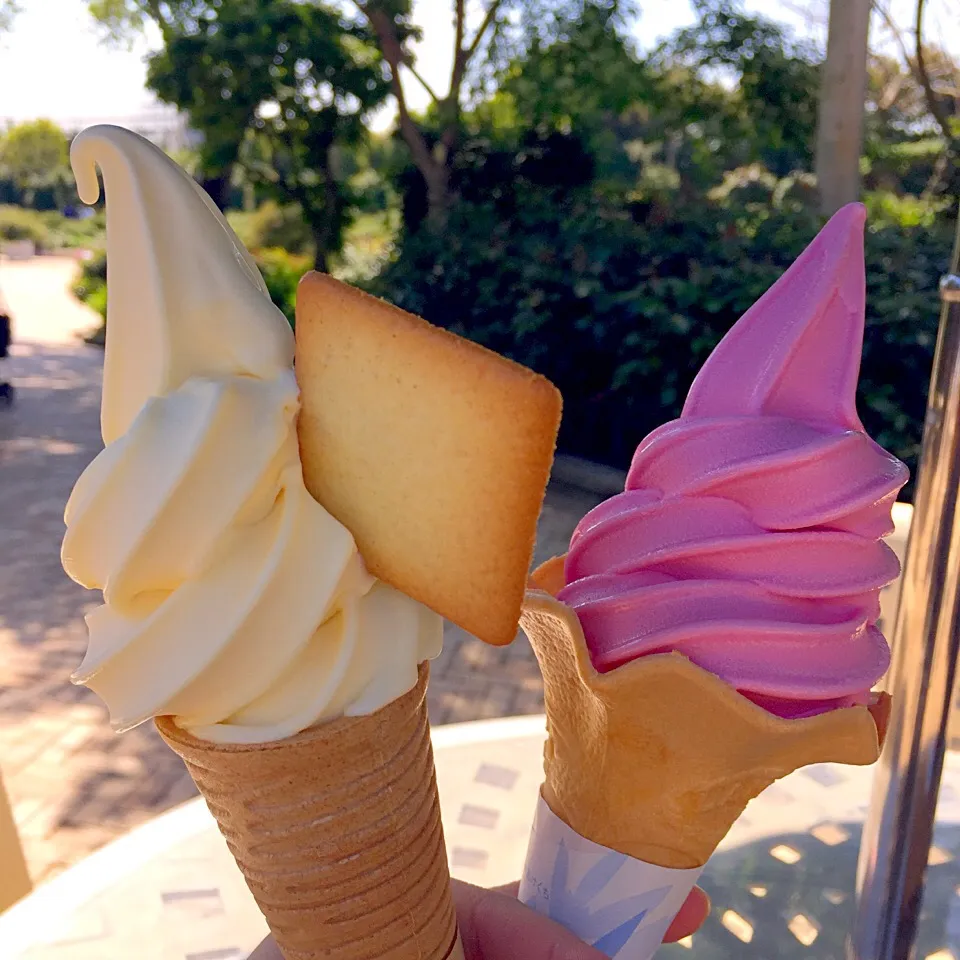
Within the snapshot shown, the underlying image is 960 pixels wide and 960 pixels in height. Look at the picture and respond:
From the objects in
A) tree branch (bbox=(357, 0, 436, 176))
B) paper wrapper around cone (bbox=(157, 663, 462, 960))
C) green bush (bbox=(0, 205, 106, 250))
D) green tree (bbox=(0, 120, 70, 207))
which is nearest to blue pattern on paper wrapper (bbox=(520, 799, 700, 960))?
paper wrapper around cone (bbox=(157, 663, 462, 960))

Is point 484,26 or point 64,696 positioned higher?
point 484,26

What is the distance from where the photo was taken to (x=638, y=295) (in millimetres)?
5039

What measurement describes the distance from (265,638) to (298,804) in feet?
0.57

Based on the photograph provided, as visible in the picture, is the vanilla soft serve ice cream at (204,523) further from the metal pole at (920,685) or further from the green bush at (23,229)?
the green bush at (23,229)

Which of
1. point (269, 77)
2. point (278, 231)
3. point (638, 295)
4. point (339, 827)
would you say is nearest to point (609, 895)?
point (339, 827)

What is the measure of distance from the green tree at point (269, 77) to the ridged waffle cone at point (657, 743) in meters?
7.76

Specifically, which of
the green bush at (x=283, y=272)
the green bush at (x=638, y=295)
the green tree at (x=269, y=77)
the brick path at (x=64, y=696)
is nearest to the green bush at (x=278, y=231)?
the green bush at (x=283, y=272)

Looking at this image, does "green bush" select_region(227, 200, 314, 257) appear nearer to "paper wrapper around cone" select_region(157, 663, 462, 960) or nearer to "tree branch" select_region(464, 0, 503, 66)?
"tree branch" select_region(464, 0, 503, 66)

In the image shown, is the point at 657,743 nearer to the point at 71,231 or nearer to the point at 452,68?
the point at 452,68

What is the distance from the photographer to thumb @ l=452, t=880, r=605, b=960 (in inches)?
40.3

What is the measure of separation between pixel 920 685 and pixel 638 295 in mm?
4195

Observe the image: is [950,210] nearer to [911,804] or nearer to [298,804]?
[911,804]

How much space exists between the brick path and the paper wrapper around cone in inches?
82.9

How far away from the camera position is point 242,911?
1466 millimetres
